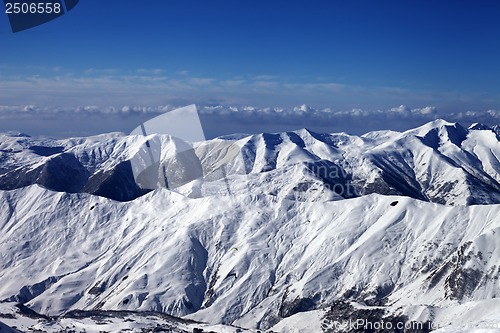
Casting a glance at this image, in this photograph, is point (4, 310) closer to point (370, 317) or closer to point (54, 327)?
point (54, 327)

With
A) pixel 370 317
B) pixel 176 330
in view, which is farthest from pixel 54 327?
pixel 370 317

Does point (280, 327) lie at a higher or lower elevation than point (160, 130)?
lower

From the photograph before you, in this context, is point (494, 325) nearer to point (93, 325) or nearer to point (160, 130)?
point (160, 130)

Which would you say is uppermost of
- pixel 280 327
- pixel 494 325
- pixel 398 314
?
pixel 494 325

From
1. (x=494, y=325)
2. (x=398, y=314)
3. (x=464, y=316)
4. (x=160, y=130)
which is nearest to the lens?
(x=494, y=325)

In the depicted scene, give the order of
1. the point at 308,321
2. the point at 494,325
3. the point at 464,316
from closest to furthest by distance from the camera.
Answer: the point at 494,325, the point at 464,316, the point at 308,321

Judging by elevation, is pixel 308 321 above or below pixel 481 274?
below

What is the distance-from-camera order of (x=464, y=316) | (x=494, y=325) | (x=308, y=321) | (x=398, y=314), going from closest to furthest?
(x=494, y=325)
(x=464, y=316)
(x=398, y=314)
(x=308, y=321)

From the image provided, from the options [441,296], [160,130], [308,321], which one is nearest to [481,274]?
[441,296]

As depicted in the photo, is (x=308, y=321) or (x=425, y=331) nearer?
(x=425, y=331)
